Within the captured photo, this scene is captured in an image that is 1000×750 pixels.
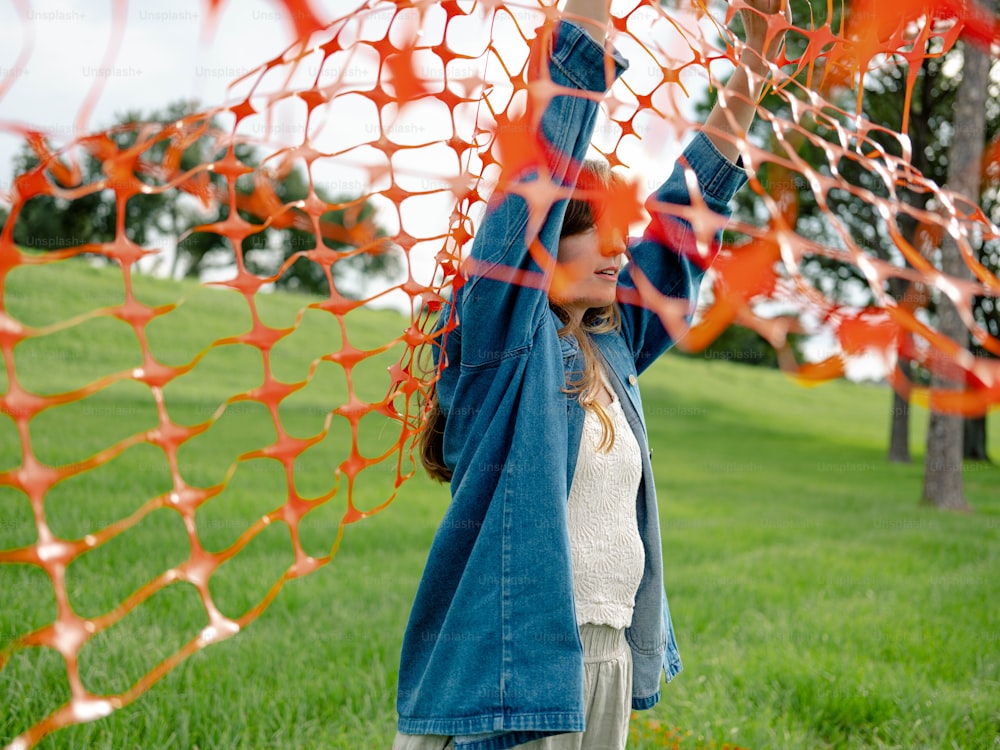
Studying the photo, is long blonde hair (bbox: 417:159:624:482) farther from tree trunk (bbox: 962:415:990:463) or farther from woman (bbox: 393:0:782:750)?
tree trunk (bbox: 962:415:990:463)

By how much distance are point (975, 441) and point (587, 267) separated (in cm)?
1482

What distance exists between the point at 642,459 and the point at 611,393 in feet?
0.48

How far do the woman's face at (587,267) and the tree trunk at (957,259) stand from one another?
6790 mm

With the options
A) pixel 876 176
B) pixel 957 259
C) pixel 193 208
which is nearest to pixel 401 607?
pixel 193 208

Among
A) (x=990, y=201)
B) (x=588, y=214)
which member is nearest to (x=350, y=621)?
(x=588, y=214)

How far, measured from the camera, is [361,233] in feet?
5.27

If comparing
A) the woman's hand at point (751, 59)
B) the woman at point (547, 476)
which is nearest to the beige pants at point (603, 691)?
the woman at point (547, 476)

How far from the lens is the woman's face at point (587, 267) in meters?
1.65

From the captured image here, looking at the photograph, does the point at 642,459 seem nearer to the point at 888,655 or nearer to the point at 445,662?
the point at 445,662

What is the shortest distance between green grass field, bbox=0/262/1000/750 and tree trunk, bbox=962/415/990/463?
463cm

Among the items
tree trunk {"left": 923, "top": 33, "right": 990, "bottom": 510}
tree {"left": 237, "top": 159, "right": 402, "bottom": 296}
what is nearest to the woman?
tree {"left": 237, "top": 159, "right": 402, "bottom": 296}

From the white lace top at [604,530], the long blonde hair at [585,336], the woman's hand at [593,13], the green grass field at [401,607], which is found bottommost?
the green grass field at [401,607]

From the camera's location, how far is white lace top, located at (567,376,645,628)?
1639 mm

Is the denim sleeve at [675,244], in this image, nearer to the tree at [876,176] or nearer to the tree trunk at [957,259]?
the tree trunk at [957,259]
